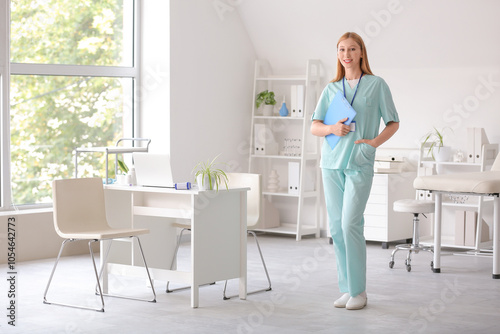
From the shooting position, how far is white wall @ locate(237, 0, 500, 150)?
691cm

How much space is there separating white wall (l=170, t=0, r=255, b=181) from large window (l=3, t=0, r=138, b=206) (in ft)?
1.55

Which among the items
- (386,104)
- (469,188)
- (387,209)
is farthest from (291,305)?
(387,209)

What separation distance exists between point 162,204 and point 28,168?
217 cm

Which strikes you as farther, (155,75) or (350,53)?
(155,75)

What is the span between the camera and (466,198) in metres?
7.11

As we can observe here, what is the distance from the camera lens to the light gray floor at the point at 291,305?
170 inches

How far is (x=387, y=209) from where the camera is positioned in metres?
7.21

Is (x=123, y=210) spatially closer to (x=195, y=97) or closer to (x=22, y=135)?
(x=22, y=135)

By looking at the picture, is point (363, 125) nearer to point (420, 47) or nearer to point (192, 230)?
point (192, 230)

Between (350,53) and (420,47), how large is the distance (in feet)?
8.96

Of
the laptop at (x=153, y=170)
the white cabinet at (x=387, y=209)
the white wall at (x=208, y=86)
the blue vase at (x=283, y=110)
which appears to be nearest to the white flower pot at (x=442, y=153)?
the white cabinet at (x=387, y=209)

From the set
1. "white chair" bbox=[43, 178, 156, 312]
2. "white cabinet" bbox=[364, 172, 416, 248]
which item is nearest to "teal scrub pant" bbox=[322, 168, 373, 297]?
"white chair" bbox=[43, 178, 156, 312]

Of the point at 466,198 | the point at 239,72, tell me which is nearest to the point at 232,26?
the point at 239,72

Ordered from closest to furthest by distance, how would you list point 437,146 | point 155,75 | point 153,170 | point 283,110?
point 153,170, point 437,146, point 155,75, point 283,110
